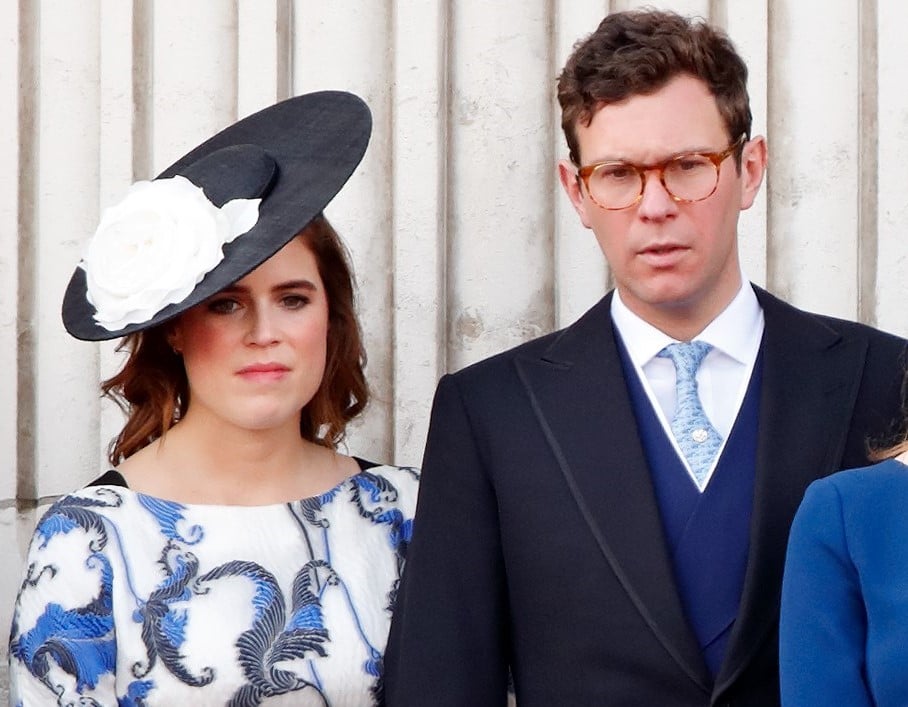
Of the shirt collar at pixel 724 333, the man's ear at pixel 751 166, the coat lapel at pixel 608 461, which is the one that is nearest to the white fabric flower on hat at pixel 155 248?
the coat lapel at pixel 608 461

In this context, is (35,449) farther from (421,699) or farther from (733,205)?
(733,205)

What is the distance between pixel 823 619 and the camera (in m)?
2.31

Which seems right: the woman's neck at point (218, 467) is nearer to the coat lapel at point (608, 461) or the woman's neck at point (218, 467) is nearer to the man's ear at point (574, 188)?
the coat lapel at point (608, 461)

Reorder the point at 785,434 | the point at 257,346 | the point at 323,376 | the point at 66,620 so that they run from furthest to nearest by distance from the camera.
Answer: the point at 323,376, the point at 257,346, the point at 66,620, the point at 785,434

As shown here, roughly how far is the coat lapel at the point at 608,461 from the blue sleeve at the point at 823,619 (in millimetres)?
290

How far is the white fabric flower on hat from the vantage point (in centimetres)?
285

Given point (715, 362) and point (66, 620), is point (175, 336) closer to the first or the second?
point (66, 620)

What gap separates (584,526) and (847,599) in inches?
20.7

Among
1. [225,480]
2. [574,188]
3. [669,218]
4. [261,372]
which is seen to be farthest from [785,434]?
[225,480]

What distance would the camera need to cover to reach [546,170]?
375cm

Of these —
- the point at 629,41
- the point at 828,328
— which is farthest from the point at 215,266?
the point at 828,328

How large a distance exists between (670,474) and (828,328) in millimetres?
388

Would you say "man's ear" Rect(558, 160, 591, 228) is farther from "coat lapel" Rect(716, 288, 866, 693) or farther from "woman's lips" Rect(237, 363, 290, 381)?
"woman's lips" Rect(237, 363, 290, 381)

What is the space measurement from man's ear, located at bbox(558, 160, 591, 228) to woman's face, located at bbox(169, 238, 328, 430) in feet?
1.64
